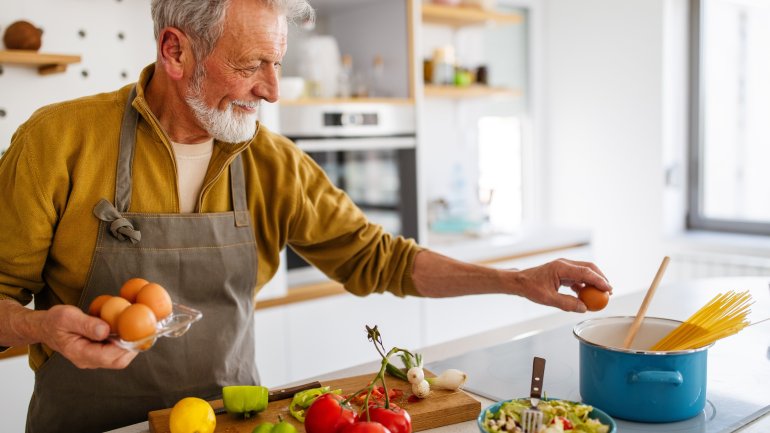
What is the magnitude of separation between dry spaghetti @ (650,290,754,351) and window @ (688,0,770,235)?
2.76m

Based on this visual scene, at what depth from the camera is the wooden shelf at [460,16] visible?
3.34 m

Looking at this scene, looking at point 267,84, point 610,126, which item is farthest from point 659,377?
point 610,126

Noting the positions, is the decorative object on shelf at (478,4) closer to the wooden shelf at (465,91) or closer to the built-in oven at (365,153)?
the wooden shelf at (465,91)

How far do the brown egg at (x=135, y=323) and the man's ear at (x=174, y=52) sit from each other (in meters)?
0.56

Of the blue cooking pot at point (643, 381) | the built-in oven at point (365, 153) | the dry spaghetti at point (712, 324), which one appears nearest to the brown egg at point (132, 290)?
the blue cooking pot at point (643, 381)

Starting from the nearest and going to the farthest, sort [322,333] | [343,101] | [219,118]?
[219,118]
[322,333]
[343,101]

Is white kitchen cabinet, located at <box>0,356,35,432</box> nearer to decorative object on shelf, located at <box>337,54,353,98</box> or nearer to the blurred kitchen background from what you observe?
the blurred kitchen background

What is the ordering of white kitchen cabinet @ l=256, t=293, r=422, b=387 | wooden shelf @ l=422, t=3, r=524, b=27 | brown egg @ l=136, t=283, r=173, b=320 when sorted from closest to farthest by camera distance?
1. brown egg @ l=136, t=283, r=173, b=320
2. white kitchen cabinet @ l=256, t=293, r=422, b=387
3. wooden shelf @ l=422, t=3, r=524, b=27

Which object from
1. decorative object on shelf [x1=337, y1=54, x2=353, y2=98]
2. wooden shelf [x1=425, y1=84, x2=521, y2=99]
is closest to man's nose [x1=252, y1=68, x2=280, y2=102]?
decorative object on shelf [x1=337, y1=54, x2=353, y2=98]

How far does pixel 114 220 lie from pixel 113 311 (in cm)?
37

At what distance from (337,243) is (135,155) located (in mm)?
498

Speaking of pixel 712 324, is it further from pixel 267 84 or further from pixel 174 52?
pixel 174 52

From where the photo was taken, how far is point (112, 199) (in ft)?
4.56

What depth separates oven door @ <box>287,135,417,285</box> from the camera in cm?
292
